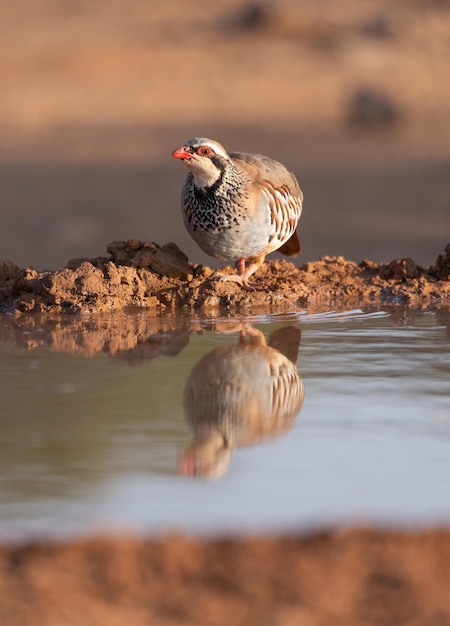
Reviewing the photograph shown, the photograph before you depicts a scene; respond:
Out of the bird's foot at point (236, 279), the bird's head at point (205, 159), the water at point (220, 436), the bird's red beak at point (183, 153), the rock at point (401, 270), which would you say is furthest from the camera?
the rock at point (401, 270)

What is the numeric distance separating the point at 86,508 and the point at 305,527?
27.5 inches

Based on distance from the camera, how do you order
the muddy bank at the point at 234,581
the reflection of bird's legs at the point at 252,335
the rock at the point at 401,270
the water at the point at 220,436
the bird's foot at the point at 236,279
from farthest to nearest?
the rock at the point at 401,270, the bird's foot at the point at 236,279, the reflection of bird's legs at the point at 252,335, the water at the point at 220,436, the muddy bank at the point at 234,581

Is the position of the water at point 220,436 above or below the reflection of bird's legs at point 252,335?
below

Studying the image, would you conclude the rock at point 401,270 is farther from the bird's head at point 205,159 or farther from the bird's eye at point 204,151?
the bird's eye at point 204,151

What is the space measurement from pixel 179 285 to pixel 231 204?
0.78m

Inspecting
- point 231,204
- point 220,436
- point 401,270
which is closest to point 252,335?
point 231,204

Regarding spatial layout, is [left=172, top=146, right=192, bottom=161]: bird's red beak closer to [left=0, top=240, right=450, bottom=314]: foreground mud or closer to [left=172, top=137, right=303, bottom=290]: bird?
[left=172, top=137, right=303, bottom=290]: bird

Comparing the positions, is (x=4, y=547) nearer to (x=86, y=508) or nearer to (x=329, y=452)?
(x=86, y=508)

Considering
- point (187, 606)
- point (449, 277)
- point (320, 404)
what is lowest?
point (187, 606)

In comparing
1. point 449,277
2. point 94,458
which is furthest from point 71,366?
point 449,277

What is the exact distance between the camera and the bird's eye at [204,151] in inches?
293

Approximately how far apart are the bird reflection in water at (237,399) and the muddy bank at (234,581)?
650mm

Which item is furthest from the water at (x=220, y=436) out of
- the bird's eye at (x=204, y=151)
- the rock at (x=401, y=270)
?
the rock at (x=401, y=270)

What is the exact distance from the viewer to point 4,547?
10.0ft
